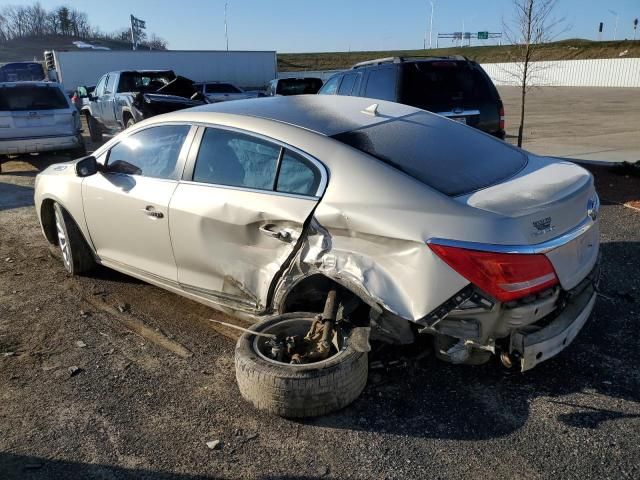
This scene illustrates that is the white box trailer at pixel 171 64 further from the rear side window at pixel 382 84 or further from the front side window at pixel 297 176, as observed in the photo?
the front side window at pixel 297 176

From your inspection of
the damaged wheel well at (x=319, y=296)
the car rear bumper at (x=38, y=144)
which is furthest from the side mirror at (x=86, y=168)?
the car rear bumper at (x=38, y=144)

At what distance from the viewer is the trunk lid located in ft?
9.15

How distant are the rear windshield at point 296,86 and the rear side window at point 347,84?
931 cm

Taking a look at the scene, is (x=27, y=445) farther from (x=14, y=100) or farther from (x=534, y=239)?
(x=14, y=100)

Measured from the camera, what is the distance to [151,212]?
158 inches

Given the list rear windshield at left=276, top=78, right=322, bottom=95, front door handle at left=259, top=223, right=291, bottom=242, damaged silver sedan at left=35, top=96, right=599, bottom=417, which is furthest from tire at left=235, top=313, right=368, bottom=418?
rear windshield at left=276, top=78, right=322, bottom=95

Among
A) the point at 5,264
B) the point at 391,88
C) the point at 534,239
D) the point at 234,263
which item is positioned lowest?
the point at 5,264

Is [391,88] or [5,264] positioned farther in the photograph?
[391,88]

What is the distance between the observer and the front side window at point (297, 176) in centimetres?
320

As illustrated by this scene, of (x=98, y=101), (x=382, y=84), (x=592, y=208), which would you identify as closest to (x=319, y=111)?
(x=592, y=208)

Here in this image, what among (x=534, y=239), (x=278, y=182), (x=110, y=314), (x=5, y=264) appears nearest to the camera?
(x=534, y=239)

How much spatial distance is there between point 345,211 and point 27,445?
6.72ft

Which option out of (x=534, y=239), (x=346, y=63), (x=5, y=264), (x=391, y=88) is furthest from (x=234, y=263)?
(x=346, y=63)

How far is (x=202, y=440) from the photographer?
2881 millimetres
